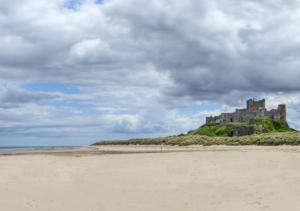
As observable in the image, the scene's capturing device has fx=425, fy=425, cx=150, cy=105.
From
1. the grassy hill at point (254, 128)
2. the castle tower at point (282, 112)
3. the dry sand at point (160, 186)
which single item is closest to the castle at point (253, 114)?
the castle tower at point (282, 112)

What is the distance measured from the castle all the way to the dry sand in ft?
499

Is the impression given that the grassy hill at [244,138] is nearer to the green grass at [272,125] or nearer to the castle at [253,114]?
the green grass at [272,125]

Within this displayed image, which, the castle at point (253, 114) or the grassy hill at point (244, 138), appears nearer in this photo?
the grassy hill at point (244, 138)

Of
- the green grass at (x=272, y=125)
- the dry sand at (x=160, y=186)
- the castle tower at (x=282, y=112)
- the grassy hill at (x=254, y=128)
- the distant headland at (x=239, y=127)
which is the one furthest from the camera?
the castle tower at (x=282, y=112)

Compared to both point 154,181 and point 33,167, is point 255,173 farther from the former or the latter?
point 33,167

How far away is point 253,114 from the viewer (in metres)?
177

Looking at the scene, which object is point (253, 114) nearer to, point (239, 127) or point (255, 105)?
point (255, 105)

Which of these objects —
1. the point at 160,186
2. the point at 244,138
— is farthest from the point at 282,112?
the point at 160,186

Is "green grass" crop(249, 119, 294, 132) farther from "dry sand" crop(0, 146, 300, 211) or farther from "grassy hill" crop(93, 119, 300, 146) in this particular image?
"dry sand" crop(0, 146, 300, 211)

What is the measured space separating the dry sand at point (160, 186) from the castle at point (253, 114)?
152245 millimetres

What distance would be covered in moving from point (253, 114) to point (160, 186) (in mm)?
165765

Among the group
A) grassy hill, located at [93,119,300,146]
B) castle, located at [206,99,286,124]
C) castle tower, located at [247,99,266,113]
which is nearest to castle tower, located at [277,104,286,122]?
castle, located at [206,99,286,124]

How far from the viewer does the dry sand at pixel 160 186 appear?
13719 mm

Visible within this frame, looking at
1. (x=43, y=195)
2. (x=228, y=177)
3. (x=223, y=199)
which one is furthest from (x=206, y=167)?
(x=43, y=195)
